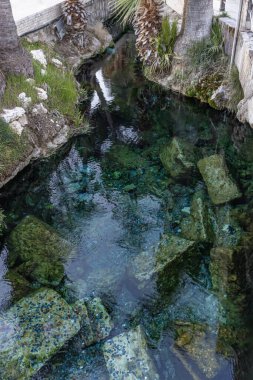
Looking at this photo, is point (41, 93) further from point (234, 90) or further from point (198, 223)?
point (198, 223)

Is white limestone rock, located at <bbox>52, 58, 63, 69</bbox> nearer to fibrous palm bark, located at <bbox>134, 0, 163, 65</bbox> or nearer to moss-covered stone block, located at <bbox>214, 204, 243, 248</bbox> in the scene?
fibrous palm bark, located at <bbox>134, 0, 163, 65</bbox>

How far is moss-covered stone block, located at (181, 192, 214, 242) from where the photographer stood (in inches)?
233

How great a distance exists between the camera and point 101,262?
5699mm

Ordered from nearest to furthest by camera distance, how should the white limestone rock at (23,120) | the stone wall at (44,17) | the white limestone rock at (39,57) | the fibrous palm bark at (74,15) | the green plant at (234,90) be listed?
1. the white limestone rock at (23,120)
2. the green plant at (234,90)
3. the white limestone rock at (39,57)
4. the stone wall at (44,17)
5. the fibrous palm bark at (74,15)

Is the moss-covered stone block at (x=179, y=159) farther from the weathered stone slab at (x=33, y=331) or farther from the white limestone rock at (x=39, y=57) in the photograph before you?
Result: the white limestone rock at (x=39, y=57)

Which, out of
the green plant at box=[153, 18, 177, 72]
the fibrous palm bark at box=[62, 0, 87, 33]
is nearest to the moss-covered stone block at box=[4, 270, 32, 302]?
the green plant at box=[153, 18, 177, 72]

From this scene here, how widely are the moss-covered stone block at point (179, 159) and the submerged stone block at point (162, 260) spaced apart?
2.04 m

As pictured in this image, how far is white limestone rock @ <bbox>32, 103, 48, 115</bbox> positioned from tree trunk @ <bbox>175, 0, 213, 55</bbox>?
3.98 m

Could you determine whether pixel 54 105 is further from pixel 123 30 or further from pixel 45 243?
pixel 123 30

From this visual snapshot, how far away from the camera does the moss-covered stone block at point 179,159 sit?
746cm

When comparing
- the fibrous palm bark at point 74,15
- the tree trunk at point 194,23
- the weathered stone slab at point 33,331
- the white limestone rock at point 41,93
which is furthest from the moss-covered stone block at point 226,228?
the fibrous palm bark at point 74,15

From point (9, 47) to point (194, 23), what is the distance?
15.1 feet

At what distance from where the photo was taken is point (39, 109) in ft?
28.4

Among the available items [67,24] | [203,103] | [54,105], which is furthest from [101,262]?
[67,24]
